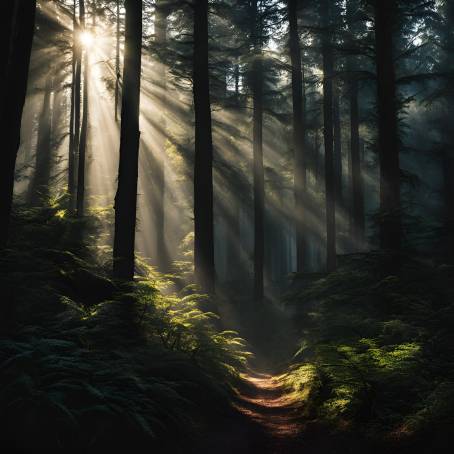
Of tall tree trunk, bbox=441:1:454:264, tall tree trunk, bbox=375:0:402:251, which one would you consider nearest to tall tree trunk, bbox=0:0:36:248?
tall tree trunk, bbox=375:0:402:251

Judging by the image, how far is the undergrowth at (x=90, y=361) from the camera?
14.5 feet

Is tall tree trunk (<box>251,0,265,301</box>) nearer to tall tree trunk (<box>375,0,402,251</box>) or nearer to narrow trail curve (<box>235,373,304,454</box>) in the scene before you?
tall tree trunk (<box>375,0,402,251</box>)

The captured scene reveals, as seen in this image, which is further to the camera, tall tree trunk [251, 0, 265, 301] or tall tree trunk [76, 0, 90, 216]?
tall tree trunk [251, 0, 265, 301]

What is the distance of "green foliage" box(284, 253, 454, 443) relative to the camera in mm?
5332

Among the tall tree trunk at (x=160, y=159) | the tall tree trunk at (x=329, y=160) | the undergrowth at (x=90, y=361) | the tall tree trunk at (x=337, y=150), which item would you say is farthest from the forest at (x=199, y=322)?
the tall tree trunk at (x=337, y=150)

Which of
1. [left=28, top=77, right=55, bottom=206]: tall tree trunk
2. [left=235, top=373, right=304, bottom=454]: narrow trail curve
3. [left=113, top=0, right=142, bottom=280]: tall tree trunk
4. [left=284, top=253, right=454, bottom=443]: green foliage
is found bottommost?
[left=235, top=373, right=304, bottom=454]: narrow trail curve

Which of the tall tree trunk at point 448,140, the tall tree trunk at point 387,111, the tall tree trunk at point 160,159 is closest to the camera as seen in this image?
the tall tree trunk at point 387,111

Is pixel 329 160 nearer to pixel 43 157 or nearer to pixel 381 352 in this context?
pixel 43 157

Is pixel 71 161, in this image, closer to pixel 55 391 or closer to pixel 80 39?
pixel 80 39

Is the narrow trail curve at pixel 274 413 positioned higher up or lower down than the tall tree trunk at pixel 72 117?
lower down

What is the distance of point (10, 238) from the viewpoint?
32.8 ft

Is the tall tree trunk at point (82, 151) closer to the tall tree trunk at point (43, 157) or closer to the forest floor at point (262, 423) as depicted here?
the tall tree trunk at point (43, 157)

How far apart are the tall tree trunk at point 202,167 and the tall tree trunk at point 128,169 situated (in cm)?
301

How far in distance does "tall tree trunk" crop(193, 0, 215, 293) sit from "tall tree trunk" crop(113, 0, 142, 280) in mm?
3007
